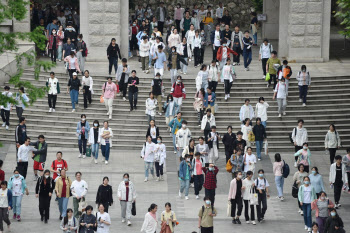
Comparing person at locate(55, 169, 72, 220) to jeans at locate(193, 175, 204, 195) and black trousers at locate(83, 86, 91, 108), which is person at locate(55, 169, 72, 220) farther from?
black trousers at locate(83, 86, 91, 108)

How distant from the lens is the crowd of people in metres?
22.6

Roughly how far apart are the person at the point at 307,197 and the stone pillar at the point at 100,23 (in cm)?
1477

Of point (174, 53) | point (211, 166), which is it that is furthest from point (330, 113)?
point (211, 166)

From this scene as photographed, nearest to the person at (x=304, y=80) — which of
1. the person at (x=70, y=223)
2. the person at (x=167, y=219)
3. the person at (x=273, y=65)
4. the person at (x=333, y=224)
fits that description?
the person at (x=273, y=65)

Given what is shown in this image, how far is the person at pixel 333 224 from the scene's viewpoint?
20797 mm

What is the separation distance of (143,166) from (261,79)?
22.6 feet

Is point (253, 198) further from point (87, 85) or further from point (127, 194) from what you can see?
point (87, 85)

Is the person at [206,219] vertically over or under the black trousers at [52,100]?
under

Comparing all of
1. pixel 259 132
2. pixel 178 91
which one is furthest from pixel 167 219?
pixel 178 91

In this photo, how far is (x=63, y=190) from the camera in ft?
75.4

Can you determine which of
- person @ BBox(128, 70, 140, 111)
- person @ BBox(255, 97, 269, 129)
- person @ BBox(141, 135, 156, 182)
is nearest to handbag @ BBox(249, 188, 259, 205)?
person @ BBox(141, 135, 156, 182)

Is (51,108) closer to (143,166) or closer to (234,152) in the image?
(143,166)

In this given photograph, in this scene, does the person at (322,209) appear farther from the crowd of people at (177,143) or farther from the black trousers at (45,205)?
the black trousers at (45,205)

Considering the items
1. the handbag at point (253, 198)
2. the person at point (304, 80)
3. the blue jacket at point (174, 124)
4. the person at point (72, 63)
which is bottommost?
the handbag at point (253, 198)
